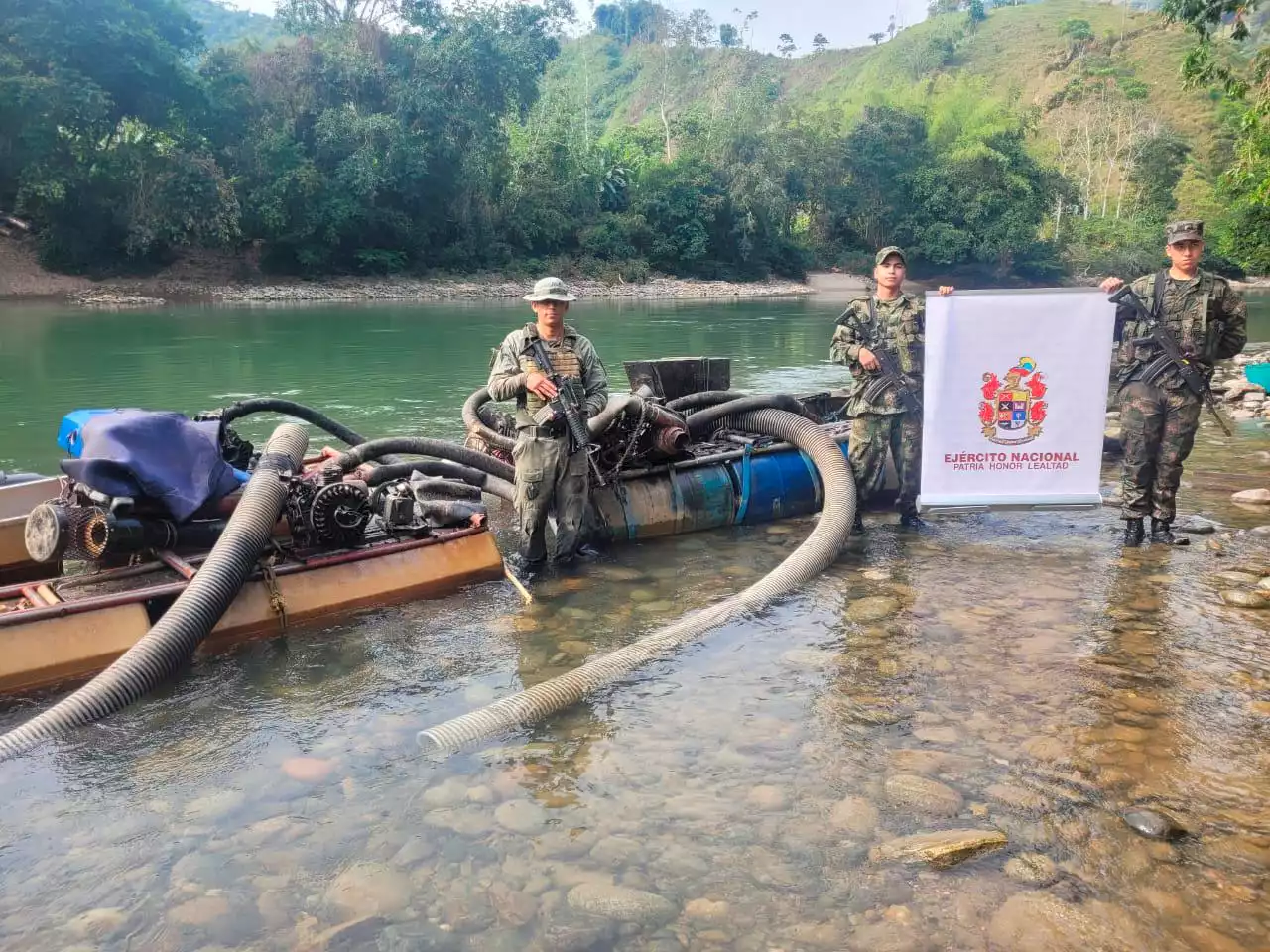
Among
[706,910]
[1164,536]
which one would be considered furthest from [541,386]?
[1164,536]

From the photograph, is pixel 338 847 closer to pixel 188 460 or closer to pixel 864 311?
pixel 188 460

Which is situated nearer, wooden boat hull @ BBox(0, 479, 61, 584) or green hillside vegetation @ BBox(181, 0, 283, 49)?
wooden boat hull @ BBox(0, 479, 61, 584)

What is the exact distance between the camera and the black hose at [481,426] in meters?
8.77

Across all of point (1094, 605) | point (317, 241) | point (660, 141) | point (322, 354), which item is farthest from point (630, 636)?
point (660, 141)

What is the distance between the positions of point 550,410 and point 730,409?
96.1 inches

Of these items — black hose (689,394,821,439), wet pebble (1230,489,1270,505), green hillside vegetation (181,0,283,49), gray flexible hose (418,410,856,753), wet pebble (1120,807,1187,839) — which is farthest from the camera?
green hillside vegetation (181,0,283,49)

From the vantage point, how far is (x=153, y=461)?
567 centimetres

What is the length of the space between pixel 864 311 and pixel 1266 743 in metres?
4.41

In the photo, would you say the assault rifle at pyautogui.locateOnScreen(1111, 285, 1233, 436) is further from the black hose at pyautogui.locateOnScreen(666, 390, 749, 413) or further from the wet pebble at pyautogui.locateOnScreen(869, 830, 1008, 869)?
the wet pebble at pyautogui.locateOnScreen(869, 830, 1008, 869)

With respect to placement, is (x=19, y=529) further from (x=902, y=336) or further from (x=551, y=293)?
(x=902, y=336)

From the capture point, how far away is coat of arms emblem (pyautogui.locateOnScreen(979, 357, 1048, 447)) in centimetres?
754

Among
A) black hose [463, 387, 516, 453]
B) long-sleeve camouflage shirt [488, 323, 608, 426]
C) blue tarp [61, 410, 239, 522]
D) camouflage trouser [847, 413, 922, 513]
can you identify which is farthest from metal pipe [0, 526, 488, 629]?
camouflage trouser [847, 413, 922, 513]

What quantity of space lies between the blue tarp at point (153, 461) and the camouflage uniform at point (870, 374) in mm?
4767

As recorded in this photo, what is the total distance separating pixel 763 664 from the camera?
5609 millimetres
